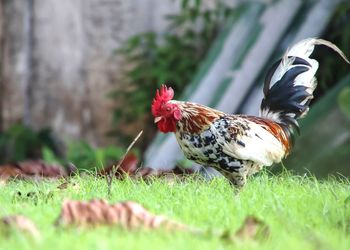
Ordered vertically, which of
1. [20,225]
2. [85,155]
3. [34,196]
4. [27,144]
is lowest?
[27,144]

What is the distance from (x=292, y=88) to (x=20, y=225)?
1.98m

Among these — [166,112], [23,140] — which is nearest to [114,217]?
[166,112]

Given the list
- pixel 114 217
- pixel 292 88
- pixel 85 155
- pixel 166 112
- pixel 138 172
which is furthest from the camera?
pixel 85 155

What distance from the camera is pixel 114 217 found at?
2.87 m

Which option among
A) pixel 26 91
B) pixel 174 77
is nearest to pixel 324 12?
pixel 174 77

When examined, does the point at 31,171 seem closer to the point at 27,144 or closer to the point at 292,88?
the point at 292,88

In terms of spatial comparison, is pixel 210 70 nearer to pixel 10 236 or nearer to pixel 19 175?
pixel 19 175

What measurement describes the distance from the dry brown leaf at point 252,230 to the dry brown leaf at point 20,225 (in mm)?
634

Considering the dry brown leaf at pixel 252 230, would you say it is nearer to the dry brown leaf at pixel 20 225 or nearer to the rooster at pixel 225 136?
the dry brown leaf at pixel 20 225

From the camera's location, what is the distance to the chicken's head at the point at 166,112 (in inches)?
153

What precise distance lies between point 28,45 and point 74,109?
819mm

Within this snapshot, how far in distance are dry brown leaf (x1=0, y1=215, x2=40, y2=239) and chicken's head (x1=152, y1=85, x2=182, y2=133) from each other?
124 centimetres

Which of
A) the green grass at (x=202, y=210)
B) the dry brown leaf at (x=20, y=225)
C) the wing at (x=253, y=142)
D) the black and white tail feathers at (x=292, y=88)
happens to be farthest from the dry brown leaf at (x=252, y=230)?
the black and white tail feathers at (x=292, y=88)

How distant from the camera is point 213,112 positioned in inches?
156
